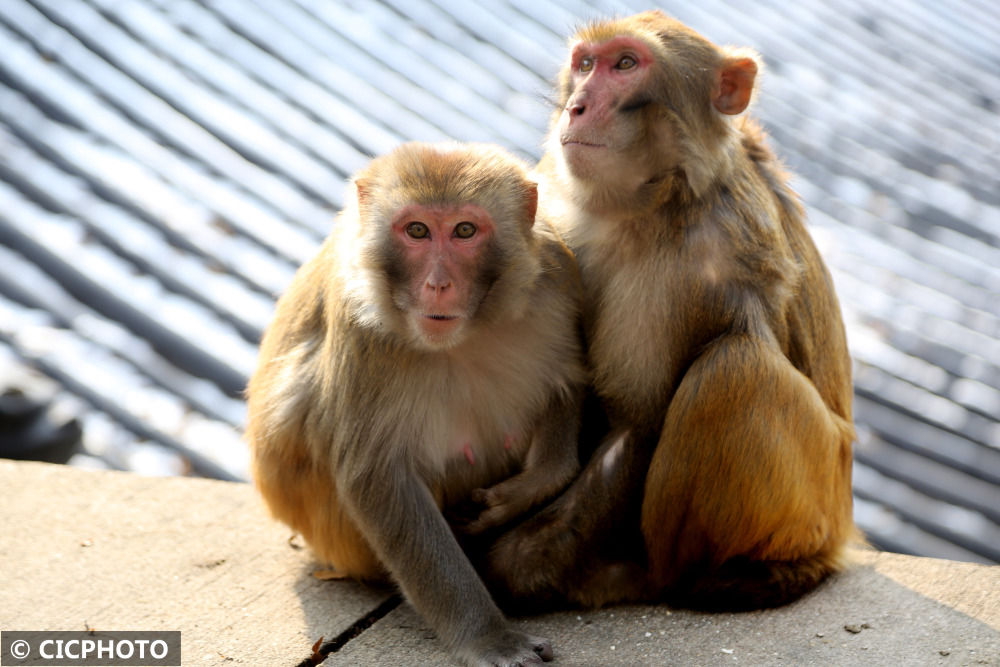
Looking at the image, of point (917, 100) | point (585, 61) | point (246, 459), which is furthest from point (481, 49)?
point (585, 61)

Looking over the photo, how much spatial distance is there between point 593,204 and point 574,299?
29 cm

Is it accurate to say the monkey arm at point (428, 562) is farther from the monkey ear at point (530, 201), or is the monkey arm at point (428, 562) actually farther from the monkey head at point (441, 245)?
the monkey ear at point (530, 201)

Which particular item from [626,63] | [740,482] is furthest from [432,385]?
[626,63]


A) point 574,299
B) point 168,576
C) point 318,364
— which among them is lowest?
point 168,576

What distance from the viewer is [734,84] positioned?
12.1 feet

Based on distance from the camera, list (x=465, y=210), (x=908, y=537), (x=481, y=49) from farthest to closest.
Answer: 1. (x=481, y=49)
2. (x=908, y=537)
3. (x=465, y=210)

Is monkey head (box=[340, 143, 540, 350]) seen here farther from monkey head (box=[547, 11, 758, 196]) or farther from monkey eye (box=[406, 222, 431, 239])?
monkey head (box=[547, 11, 758, 196])

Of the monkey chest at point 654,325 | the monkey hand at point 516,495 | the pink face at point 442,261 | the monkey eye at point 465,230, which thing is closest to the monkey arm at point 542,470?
the monkey hand at point 516,495

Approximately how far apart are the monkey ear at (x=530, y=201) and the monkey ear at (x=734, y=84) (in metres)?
0.59

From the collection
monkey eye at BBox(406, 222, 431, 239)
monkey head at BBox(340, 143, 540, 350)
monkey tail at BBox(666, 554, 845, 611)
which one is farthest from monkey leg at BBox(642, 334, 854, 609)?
monkey eye at BBox(406, 222, 431, 239)

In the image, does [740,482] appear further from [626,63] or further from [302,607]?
[302,607]

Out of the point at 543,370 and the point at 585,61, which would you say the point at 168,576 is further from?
the point at 585,61

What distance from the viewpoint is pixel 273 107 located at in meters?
6.92

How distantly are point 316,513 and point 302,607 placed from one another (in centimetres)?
29
